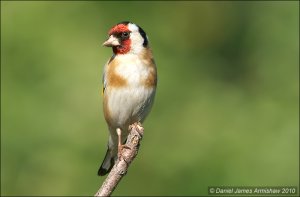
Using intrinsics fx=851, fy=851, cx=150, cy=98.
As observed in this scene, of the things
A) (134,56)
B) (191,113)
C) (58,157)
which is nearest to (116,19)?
(191,113)

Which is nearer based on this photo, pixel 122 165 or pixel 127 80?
pixel 122 165

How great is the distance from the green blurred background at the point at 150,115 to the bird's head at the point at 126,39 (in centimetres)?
171

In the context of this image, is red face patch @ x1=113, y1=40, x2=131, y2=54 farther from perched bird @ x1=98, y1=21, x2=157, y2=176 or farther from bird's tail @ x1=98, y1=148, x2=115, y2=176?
bird's tail @ x1=98, y1=148, x2=115, y2=176

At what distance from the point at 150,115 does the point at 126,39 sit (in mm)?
2101

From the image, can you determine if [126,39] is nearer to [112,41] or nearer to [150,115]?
[112,41]

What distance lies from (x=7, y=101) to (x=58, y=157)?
2.39ft

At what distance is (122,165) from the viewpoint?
171 inches

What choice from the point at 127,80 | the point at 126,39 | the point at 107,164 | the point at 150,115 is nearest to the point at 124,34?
the point at 126,39

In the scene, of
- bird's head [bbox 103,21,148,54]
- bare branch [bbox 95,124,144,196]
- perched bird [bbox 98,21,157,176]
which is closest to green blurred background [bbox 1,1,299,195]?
perched bird [bbox 98,21,157,176]

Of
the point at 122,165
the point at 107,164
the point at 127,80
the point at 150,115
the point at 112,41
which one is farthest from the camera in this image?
the point at 150,115

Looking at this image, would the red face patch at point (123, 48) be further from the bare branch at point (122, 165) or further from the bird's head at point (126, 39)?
the bare branch at point (122, 165)

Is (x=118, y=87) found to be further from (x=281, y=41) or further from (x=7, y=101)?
(x=281, y=41)

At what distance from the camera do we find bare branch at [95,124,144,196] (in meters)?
4.12

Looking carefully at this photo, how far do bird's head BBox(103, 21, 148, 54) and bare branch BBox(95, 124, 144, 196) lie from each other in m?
0.75
